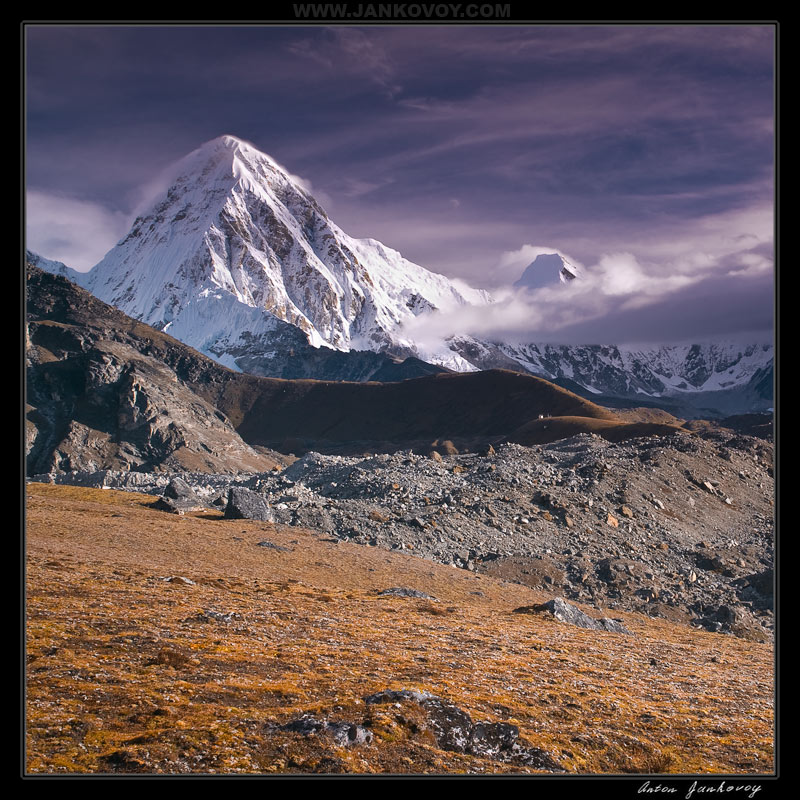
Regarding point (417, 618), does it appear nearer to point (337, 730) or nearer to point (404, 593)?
point (404, 593)

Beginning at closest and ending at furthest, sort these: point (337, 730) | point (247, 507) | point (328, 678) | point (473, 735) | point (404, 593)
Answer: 1. point (337, 730)
2. point (473, 735)
3. point (328, 678)
4. point (404, 593)
5. point (247, 507)

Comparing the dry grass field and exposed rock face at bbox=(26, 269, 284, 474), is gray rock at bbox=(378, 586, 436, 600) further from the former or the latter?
exposed rock face at bbox=(26, 269, 284, 474)

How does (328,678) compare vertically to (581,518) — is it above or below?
above

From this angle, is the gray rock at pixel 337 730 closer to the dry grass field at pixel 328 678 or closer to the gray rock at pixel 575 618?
the dry grass field at pixel 328 678

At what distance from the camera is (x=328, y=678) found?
12.9 metres

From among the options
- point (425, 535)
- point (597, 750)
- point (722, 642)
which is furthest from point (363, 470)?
point (597, 750)

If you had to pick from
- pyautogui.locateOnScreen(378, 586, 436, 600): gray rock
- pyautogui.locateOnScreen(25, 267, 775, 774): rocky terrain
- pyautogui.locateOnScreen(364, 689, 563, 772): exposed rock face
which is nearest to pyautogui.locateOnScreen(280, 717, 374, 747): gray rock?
pyautogui.locateOnScreen(25, 267, 775, 774): rocky terrain

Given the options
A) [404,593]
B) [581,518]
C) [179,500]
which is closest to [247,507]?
[179,500]

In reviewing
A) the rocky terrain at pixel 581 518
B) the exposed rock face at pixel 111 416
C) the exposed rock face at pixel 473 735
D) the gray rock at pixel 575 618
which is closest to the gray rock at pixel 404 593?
the gray rock at pixel 575 618

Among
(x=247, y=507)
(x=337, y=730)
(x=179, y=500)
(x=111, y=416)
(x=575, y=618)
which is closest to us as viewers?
(x=337, y=730)

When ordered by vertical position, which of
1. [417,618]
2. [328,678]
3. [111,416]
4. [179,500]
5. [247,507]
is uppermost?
[111,416]

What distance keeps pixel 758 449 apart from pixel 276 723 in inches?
2798

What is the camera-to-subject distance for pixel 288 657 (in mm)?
14172

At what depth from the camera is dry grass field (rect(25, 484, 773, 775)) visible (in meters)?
8.80
